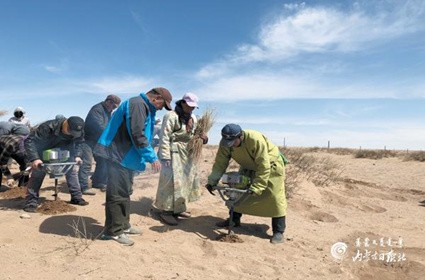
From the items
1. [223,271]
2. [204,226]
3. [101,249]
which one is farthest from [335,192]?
[101,249]

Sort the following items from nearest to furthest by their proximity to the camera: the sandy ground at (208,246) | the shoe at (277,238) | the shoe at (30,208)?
the sandy ground at (208,246) → the shoe at (277,238) → the shoe at (30,208)

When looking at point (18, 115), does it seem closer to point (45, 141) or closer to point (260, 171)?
point (45, 141)

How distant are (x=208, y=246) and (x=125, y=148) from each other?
136cm

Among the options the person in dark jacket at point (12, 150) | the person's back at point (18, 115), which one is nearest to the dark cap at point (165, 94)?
the person in dark jacket at point (12, 150)

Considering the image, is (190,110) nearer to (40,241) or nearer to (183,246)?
(183,246)

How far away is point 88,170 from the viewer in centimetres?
618

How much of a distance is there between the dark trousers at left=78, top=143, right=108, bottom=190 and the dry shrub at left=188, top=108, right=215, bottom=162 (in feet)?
5.53

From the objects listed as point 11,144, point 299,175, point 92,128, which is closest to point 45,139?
point 92,128

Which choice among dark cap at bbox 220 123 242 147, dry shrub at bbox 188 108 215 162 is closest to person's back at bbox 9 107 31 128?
dry shrub at bbox 188 108 215 162

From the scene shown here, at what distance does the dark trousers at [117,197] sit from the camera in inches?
146

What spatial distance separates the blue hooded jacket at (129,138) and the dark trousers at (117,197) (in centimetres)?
10

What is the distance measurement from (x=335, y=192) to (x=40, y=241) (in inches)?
247

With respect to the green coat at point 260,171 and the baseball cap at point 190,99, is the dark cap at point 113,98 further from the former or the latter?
the green coat at point 260,171

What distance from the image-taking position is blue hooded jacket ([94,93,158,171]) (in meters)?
3.56
